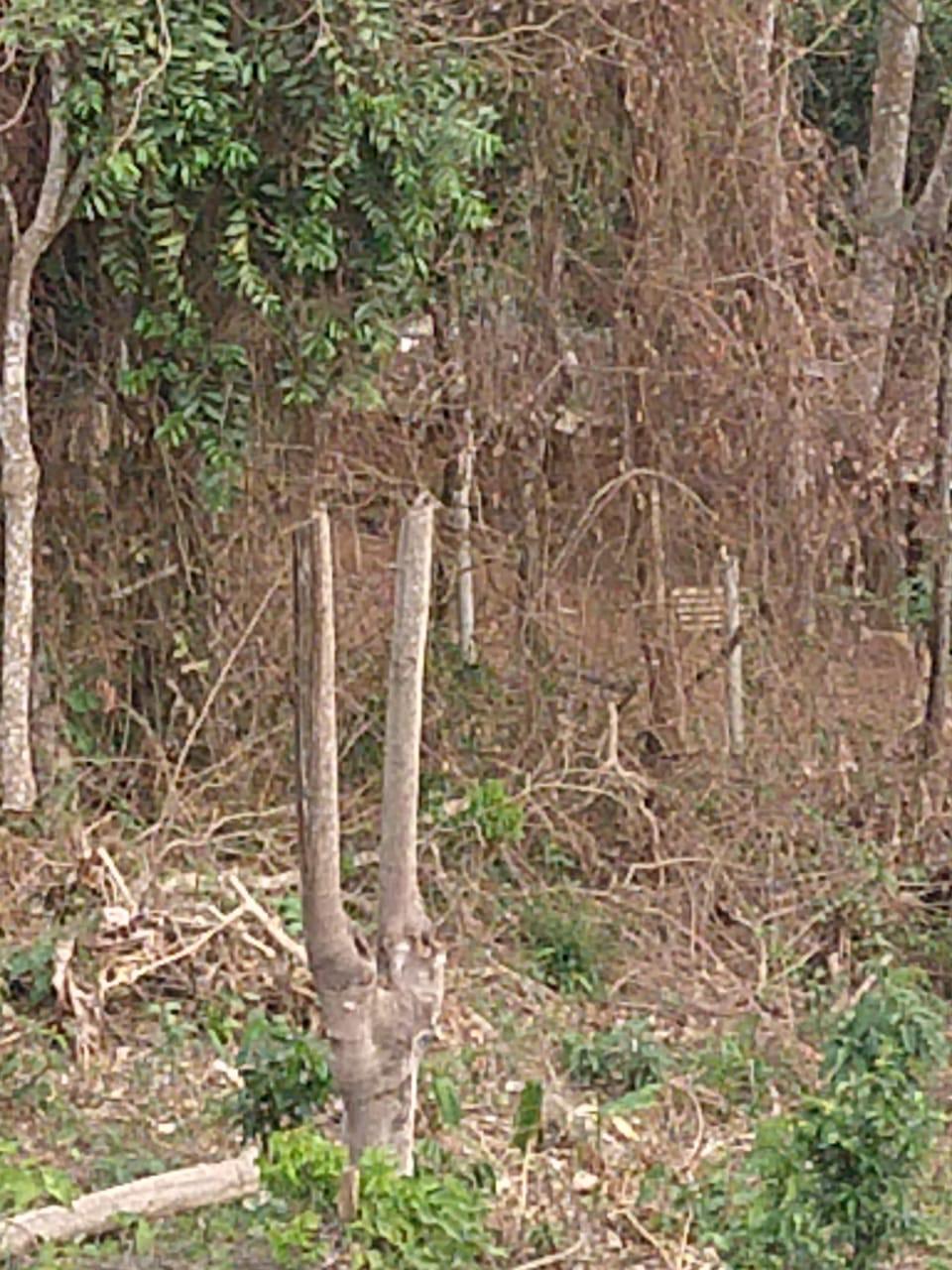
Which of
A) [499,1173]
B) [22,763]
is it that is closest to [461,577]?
[22,763]

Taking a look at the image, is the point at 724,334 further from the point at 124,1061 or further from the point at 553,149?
the point at 124,1061

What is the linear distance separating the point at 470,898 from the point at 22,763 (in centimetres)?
163

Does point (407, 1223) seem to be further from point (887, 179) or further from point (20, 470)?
point (887, 179)

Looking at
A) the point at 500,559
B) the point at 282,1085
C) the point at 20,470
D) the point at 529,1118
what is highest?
the point at 20,470

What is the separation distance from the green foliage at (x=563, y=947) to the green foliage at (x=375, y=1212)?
2435 mm

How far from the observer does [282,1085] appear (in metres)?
3.85

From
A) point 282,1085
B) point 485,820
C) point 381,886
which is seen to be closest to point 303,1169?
point 282,1085

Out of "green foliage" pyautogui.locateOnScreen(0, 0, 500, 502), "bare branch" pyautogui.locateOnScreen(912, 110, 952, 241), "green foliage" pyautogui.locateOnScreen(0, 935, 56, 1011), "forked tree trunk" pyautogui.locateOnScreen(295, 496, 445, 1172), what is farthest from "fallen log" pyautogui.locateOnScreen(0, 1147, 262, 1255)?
"bare branch" pyautogui.locateOnScreen(912, 110, 952, 241)

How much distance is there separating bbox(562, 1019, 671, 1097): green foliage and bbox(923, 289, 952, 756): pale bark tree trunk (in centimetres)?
250

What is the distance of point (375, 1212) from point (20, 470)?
3.59 m

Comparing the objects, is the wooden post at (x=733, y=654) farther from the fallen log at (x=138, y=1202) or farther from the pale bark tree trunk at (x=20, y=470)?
the fallen log at (x=138, y=1202)

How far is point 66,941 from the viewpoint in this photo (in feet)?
17.2

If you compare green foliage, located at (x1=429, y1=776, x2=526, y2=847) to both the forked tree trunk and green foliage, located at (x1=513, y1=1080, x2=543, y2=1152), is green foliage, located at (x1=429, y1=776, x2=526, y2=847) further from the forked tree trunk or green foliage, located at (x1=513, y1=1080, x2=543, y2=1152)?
the forked tree trunk

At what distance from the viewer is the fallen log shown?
3666 mm
